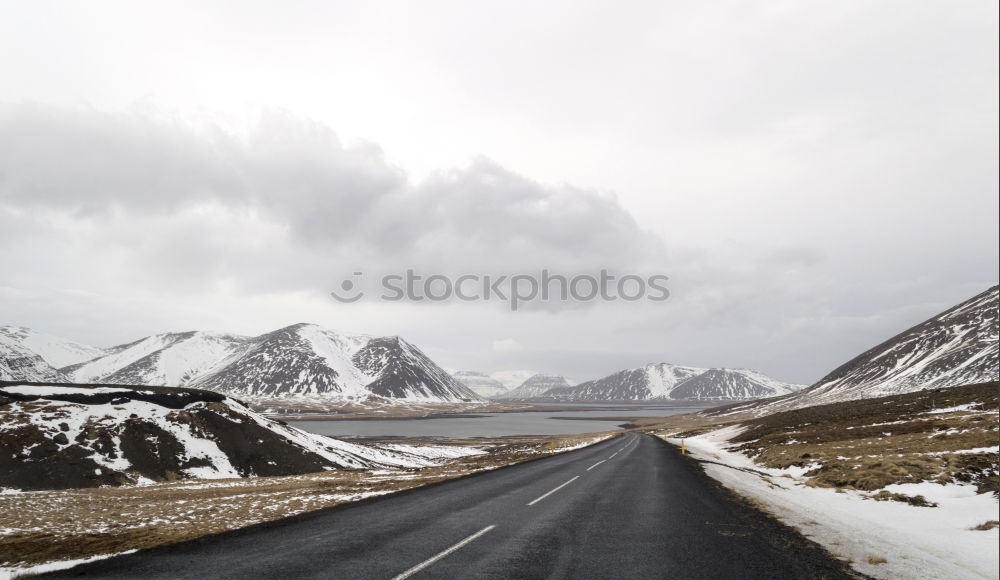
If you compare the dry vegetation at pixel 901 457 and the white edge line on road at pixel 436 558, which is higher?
the white edge line on road at pixel 436 558

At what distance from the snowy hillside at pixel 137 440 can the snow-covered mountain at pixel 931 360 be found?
486 ft

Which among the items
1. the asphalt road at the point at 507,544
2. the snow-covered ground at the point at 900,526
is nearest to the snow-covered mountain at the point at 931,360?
the snow-covered ground at the point at 900,526

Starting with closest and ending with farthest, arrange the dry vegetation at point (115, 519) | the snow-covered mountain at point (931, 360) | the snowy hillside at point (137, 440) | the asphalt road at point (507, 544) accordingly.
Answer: the asphalt road at point (507, 544), the dry vegetation at point (115, 519), the snowy hillside at point (137, 440), the snow-covered mountain at point (931, 360)

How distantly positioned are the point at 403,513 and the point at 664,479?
1270 cm

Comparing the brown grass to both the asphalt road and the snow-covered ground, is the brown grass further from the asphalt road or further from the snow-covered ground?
the asphalt road

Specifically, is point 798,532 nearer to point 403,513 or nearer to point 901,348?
point 403,513

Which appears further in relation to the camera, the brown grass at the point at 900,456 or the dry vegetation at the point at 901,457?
the brown grass at the point at 900,456

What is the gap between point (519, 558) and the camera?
8.89 meters

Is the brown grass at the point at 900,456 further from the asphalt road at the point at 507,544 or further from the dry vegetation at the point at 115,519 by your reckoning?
the dry vegetation at the point at 115,519

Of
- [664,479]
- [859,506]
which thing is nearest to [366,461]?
[664,479]

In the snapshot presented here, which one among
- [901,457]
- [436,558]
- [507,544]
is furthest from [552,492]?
[901,457]

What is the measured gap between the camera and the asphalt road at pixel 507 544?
8164 millimetres

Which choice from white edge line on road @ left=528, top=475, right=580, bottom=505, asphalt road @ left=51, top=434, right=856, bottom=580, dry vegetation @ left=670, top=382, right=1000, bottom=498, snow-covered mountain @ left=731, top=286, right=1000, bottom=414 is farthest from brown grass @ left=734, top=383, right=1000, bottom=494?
snow-covered mountain @ left=731, top=286, right=1000, bottom=414

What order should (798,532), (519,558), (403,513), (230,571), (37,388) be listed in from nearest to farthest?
(230,571) → (519,558) → (798,532) → (403,513) → (37,388)
